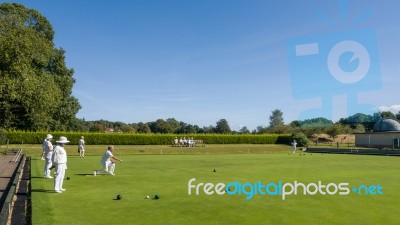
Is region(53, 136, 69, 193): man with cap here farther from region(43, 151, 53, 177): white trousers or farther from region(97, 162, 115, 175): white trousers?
region(97, 162, 115, 175): white trousers

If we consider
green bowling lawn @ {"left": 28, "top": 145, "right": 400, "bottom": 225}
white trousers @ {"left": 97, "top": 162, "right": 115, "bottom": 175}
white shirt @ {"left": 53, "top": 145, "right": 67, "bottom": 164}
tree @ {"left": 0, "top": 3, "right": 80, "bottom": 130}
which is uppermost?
tree @ {"left": 0, "top": 3, "right": 80, "bottom": 130}

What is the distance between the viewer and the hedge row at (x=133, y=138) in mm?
57219

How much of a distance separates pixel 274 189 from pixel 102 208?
6.46m

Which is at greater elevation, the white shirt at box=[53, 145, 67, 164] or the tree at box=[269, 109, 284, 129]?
the tree at box=[269, 109, 284, 129]

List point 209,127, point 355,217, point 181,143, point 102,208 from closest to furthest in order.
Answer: point 355,217
point 102,208
point 181,143
point 209,127

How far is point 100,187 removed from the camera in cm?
1406

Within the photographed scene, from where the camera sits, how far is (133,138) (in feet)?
220

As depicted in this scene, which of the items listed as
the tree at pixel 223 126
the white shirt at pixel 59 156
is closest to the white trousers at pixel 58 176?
the white shirt at pixel 59 156

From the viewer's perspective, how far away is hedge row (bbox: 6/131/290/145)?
5722 centimetres

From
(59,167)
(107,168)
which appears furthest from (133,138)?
(59,167)

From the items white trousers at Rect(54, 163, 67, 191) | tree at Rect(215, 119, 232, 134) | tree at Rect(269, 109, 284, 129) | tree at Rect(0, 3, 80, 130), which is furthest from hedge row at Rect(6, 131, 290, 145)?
tree at Rect(269, 109, 284, 129)

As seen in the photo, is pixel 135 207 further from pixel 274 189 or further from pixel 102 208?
pixel 274 189

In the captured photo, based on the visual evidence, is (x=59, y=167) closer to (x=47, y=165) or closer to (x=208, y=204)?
(x=47, y=165)

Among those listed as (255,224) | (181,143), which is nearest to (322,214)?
(255,224)
